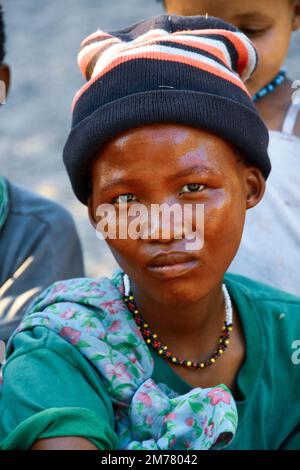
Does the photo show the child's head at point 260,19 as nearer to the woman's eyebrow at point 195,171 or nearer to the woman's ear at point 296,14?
the woman's ear at point 296,14

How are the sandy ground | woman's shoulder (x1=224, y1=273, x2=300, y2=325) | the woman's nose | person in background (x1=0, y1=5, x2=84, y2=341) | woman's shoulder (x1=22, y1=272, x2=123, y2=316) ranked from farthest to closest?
1. the sandy ground
2. person in background (x1=0, y1=5, x2=84, y2=341)
3. woman's shoulder (x1=224, y1=273, x2=300, y2=325)
4. woman's shoulder (x1=22, y1=272, x2=123, y2=316)
5. the woman's nose

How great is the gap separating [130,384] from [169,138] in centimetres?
45

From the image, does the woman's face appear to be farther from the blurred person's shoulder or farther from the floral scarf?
the blurred person's shoulder

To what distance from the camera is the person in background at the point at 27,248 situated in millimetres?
2523

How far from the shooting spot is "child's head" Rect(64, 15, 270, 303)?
1.53 m

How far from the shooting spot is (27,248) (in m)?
2.57

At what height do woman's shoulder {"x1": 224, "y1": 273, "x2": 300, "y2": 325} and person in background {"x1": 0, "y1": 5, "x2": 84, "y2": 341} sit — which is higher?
woman's shoulder {"x1": 224, "y1": 273, "x2": 300, "y2": 325}

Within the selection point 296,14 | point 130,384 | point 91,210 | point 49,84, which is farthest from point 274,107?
point 49,84

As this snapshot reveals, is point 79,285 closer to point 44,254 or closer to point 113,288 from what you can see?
point 113,288

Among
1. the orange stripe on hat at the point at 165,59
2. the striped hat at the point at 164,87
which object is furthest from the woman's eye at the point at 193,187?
the orange stripe on hat at the point at 165,59

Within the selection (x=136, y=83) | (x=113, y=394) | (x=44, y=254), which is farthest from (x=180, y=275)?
(x=44, y=254)

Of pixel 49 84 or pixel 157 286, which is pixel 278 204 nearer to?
pixel 157 286

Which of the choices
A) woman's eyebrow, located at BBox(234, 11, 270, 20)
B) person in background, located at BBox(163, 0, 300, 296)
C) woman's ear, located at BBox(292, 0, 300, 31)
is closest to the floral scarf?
person in background, located at BBox(163, 0, 300, 296)

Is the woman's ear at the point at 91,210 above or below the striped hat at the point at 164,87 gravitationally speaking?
below
